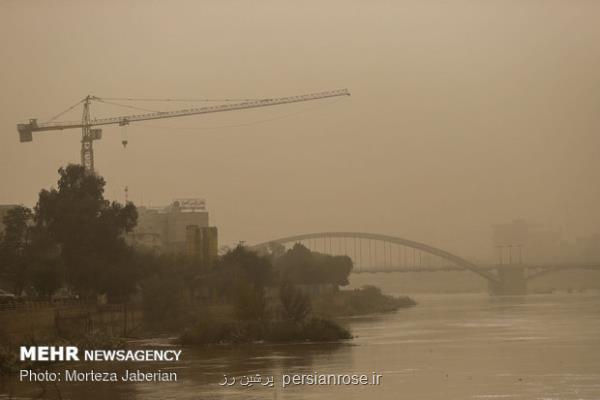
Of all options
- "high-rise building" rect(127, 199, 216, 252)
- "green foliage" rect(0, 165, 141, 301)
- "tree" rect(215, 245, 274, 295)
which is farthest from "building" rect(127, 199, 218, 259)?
"green foliage" rect(0, 165, 141, 301)

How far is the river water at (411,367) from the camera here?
2769cm

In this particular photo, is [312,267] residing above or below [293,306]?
above

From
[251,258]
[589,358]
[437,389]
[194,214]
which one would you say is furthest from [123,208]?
[194,214]

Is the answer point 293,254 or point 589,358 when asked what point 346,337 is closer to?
point 589,358

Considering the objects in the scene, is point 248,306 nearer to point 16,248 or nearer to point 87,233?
point 87,233

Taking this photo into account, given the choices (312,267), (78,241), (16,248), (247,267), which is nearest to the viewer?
(78,241)

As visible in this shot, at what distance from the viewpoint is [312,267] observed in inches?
3546

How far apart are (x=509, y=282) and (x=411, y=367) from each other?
362ft

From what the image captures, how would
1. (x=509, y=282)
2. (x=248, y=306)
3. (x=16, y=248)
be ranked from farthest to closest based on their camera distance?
(x=509, y=282), (x=16, y=248), (x=248, y=306)

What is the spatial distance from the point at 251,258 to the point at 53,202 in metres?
20.6

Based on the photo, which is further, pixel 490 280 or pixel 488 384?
pixel 490 280

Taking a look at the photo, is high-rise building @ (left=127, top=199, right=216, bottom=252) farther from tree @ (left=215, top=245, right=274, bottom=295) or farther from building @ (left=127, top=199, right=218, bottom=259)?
tree @ (left=215, top=245, right=274, bottom=295)

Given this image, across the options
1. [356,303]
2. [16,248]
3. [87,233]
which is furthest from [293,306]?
[356,303]

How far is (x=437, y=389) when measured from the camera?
2817cm
